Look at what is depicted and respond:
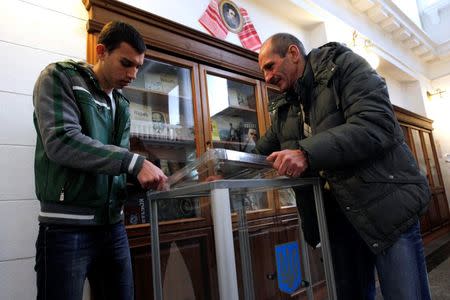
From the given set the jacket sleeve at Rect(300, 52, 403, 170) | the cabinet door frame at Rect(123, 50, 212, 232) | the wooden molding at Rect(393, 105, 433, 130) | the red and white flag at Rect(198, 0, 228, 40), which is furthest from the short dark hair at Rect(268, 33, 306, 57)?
the wooden molding at Rect(393, 105, 433, 130)

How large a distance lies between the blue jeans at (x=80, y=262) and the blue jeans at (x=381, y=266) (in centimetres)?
72

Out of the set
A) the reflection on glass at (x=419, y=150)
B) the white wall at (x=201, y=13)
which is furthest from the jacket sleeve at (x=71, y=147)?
the reflection on glass at (x=419, y=150)

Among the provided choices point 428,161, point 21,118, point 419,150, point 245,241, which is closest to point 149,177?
point 245,241

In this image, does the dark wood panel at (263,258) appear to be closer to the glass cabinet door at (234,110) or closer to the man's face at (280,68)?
the man's face at (280,68)

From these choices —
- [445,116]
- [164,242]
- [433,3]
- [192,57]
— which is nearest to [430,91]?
[445,116]

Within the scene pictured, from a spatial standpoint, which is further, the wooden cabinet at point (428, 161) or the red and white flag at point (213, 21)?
the wooden cabinet at point (428, 161)

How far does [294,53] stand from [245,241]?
696 millimetres

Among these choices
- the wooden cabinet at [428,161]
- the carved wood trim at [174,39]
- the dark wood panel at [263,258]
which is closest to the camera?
the dark wood panel at [263,258]

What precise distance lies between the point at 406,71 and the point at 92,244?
4848mm

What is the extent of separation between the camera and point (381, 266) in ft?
2.86

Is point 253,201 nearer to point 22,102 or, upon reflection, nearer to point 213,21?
point 22,102

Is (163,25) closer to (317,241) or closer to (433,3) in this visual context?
(317,241)

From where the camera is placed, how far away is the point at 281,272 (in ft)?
3.01

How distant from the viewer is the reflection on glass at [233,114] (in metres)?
2.09
